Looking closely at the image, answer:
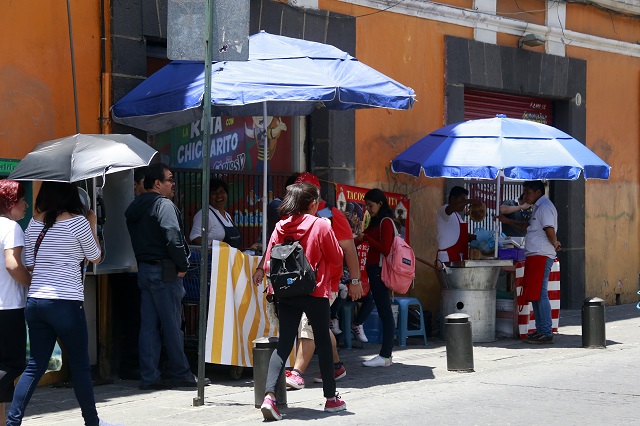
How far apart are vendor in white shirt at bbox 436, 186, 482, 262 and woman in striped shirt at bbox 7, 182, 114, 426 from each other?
592 cm

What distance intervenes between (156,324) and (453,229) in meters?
4.32

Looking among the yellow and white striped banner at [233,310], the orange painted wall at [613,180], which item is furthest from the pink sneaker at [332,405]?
the orange painted wall at [613,180]

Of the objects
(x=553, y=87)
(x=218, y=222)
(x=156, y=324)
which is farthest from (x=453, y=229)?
(x=156, y=324)

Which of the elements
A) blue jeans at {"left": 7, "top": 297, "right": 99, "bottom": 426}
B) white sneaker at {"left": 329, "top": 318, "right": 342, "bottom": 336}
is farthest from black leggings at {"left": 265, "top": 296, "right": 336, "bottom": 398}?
white sneaker at {"left": 329, "top": 318, "right": 342, "bottom": 336}

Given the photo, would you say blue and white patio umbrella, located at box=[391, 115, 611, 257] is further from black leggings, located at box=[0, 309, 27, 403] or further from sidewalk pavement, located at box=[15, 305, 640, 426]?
black leggings, located at box=[0, 309, 27, 403]

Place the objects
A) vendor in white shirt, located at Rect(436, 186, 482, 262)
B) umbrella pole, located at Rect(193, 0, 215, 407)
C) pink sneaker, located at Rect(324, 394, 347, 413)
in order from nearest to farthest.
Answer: pink sneaker, located at Rect(324, 394, 347, 413)
umbrella pole, located at Rect(193, 0, 215, 407)
vendor in white shirt, located at Rect(436, 186, 482, 262)

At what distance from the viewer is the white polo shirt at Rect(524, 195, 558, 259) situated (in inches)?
451

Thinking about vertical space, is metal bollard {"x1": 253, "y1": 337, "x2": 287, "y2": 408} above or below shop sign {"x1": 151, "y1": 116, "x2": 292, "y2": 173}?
below

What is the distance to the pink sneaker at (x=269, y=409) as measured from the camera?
7215 millimetres

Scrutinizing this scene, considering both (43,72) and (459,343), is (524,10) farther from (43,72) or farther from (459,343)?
(43,72)

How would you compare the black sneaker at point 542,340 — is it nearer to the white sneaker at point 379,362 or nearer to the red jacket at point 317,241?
the white sneaker at point 379,362

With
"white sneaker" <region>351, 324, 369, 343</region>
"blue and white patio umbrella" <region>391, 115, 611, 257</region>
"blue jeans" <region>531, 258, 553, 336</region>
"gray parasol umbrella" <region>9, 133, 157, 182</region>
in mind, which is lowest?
"white sneaker" <region>351, 324, 369, 343</region>

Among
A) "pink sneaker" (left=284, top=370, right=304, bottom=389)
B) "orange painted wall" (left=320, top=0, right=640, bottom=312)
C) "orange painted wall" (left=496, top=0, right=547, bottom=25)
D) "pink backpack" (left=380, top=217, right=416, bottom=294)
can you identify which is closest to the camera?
"pink sneaker" (left=284, top=370, right=304, bottom=389)

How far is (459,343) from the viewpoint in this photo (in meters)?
9.34
